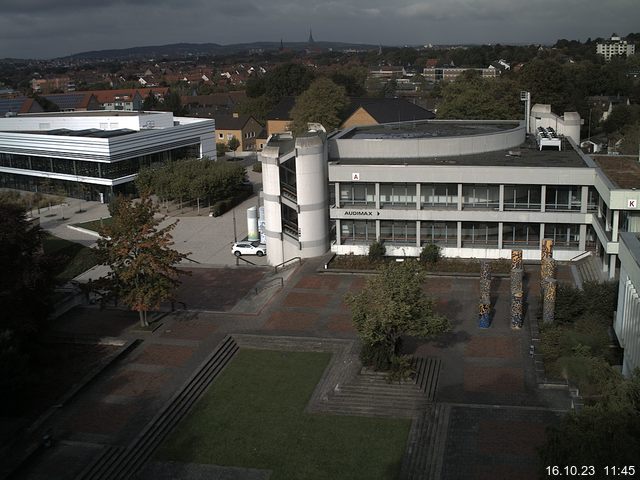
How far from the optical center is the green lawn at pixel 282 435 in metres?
20.6

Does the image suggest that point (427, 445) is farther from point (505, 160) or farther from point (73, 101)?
point (73, 101)

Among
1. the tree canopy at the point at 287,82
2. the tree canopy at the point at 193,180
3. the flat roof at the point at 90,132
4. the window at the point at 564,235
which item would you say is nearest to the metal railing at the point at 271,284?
the window at the point at 564,235

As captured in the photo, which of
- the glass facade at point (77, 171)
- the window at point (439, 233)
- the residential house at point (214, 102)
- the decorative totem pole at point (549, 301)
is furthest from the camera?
the residential house at point (214, 102)

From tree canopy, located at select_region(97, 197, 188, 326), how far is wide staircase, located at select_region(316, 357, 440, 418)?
30.7ft

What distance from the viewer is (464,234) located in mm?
40656

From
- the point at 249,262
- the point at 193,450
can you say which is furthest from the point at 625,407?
the point at 249,262

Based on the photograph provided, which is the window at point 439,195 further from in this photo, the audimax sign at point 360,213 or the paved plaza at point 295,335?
the paved plaza at point 295,335

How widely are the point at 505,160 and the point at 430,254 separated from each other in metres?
8.40

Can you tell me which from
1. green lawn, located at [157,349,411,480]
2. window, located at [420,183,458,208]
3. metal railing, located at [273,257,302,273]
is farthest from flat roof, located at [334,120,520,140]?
green lawn, located at [157,349,411,480]

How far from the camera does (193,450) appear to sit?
856 inches

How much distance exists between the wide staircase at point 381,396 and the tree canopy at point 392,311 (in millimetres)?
1018

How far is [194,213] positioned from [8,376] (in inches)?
1396

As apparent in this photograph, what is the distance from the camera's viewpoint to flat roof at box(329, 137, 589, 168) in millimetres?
40938

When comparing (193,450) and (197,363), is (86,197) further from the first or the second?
(193,450)
